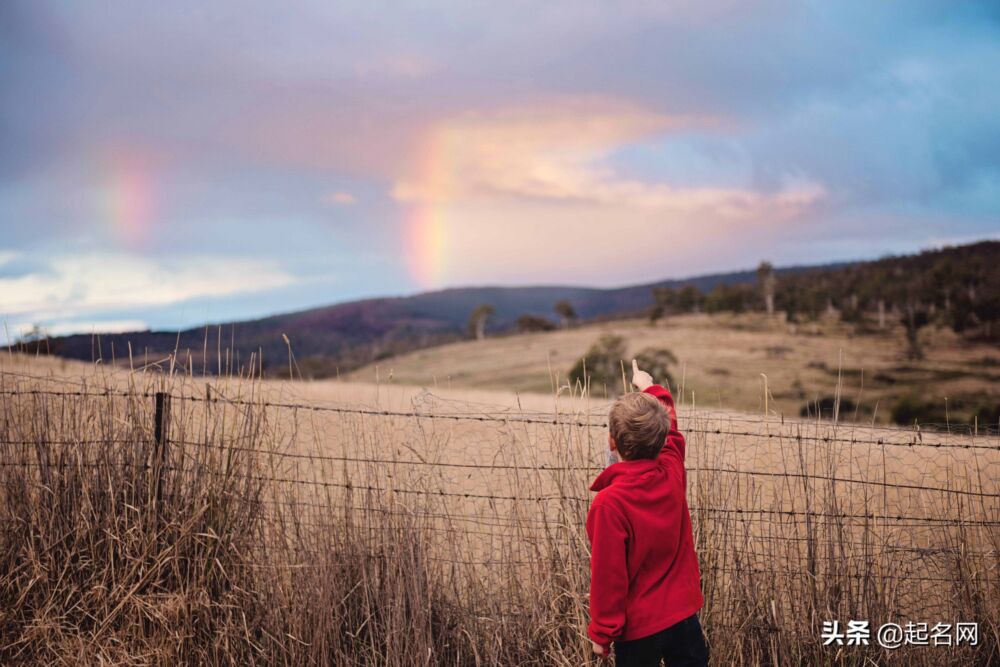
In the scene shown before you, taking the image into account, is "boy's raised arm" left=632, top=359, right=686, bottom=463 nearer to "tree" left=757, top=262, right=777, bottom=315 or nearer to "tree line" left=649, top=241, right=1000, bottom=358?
"tree line" left=649, top=241, right=1000, bottom=358

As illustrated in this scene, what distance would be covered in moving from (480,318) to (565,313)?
8667 mm

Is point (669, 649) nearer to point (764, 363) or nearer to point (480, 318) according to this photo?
point (764, 363)

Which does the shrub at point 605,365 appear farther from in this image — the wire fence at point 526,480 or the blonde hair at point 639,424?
the blonde hair at point 639,424

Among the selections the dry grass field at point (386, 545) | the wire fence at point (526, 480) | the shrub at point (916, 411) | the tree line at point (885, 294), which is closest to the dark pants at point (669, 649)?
the dry grass field at point (386, 545)

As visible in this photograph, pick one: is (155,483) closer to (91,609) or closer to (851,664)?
(91,609)

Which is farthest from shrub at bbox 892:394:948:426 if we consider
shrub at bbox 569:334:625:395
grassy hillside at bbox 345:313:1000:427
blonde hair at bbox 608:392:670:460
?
blonde hair at bbox 608:392:670:460

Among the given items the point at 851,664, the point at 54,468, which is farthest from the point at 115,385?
the point at 851,664

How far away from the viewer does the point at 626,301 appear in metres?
105

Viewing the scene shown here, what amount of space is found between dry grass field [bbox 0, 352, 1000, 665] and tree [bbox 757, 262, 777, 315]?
68.0 meters

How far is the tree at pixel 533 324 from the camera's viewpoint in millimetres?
76188

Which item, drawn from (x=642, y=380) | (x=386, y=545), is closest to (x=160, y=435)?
(x=386, y=545)

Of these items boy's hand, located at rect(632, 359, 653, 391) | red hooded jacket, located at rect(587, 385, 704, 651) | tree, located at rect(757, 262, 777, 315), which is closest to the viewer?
red hooded jacket, located at rect(587, 385, 704, 651)

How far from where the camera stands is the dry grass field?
403 centimetres

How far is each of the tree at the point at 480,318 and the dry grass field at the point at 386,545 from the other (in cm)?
7195
